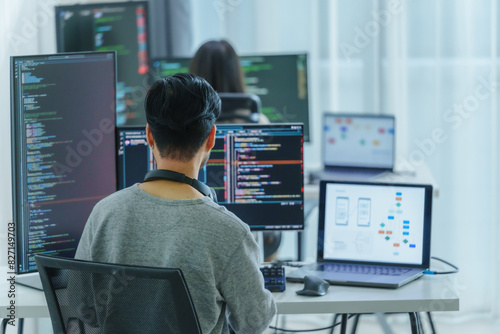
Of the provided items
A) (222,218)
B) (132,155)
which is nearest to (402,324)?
(132,155)

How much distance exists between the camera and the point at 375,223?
2.13 m

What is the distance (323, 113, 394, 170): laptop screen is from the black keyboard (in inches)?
60.9

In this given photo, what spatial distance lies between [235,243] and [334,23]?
107 inches

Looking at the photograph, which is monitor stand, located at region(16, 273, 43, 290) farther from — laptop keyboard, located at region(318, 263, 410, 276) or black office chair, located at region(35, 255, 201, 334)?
laptop keyboard, located at region(318, 263, 410, 276)

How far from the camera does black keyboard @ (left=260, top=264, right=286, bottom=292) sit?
6.47 feet

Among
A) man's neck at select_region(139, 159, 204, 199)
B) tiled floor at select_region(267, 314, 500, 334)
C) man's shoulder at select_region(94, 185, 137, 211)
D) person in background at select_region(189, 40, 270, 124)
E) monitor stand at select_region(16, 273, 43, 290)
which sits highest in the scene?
person in background at select_region(189, 40, 270, 124)

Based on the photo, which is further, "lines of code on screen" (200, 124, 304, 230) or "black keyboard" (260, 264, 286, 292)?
"lines of code on screen" (200, 124, 304, 230)

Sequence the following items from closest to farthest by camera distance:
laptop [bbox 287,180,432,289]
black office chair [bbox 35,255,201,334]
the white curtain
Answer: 1. black office chair [bbox 35,255,201,334]
2. laptop [bbox 287,180,432,289]
3. the white curtain

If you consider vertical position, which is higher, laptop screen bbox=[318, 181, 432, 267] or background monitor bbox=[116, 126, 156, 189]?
background monitor bbox=[116, 126, 156, 189]

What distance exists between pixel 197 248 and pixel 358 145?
2.13m

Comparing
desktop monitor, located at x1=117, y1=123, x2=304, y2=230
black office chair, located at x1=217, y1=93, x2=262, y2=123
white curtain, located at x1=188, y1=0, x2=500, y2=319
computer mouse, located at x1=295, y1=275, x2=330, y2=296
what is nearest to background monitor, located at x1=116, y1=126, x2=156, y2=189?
desktop monitor, located at x1=117, y1=123, x2=304, y2=230

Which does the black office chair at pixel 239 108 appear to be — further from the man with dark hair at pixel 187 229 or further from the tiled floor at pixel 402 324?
the man with dark hair at pixel 187 229

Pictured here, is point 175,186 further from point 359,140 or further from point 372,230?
point 359,140

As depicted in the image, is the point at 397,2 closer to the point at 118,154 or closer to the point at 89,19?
the point at 89,19
